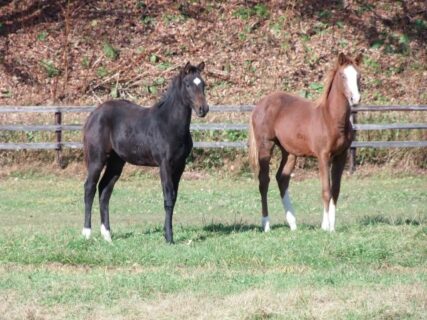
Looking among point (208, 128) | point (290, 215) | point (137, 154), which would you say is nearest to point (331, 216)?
point (290, 215)

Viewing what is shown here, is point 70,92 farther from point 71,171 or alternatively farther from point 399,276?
point 399,276

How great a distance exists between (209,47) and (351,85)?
17.2m

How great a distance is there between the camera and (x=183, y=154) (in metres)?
14.1

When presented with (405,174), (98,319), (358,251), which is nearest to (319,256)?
(358,251)

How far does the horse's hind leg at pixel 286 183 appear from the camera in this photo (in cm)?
1510

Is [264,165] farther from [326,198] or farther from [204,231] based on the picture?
[204,231]

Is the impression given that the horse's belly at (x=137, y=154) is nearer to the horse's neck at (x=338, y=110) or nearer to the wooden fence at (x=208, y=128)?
the horse's neck at (x=338, y=110)

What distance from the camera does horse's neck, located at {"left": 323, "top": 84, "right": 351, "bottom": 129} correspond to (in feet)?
48.1

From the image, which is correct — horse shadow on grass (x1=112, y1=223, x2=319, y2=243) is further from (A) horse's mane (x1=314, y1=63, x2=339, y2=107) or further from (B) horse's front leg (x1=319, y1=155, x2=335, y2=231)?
(A) horse's mane (x1=314, y1=63, x2=339, y2=107)

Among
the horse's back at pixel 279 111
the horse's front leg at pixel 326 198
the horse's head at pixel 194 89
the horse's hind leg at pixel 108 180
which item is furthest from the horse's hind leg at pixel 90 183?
the horse's front leg at pixel 326 198

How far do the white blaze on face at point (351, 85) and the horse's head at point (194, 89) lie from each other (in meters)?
2.05

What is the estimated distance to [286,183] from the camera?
15.6 m

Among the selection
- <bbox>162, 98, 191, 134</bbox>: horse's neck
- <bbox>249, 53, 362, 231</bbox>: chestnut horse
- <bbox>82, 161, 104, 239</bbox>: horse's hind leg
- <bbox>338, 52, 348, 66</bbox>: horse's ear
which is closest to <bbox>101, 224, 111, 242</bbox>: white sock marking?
<bbox>82, 161, 104, 239</bbox>: horse's hind leg

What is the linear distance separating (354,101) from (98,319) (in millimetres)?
6156
